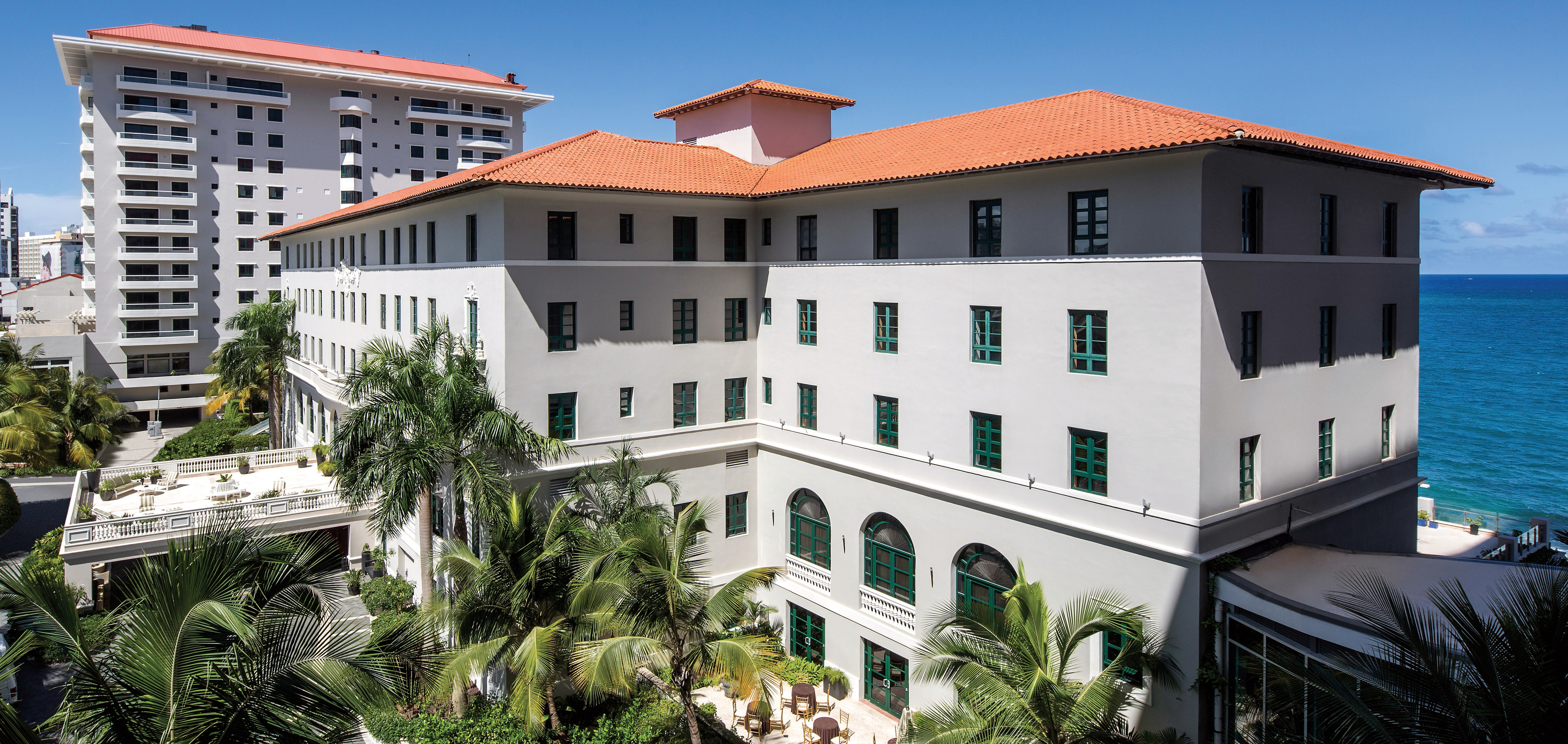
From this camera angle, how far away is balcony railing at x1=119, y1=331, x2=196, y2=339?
72.0 m

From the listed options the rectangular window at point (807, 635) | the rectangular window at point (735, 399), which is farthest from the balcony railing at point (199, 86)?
the rectangular window at point (807, 635)

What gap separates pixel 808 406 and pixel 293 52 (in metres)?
69.5

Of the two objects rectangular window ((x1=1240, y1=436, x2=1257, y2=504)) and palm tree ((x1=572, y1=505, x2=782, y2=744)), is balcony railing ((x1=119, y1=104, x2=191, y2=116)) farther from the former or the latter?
rectangular window ((x1=1240, y1=436, x2=1257, y2=504))

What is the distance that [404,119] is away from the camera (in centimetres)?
8112

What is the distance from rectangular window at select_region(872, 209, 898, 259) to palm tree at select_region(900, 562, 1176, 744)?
1020cm

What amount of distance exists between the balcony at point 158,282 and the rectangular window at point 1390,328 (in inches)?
3094

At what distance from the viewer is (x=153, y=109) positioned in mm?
70688

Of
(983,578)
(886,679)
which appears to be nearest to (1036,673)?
(983,578)

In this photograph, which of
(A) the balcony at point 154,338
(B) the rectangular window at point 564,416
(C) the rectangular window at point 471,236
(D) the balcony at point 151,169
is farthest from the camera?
(A) the balcony at point 154,338

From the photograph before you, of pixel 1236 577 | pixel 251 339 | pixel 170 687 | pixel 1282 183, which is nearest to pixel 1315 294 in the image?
pixel 1282 183

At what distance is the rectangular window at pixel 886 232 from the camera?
26.2 metres

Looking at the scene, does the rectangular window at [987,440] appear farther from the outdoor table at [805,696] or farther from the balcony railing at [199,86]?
the balcony railing at [199,86]

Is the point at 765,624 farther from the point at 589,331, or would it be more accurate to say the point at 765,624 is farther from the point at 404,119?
the point at 404,119

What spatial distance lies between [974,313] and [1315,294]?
7744 millimetres
